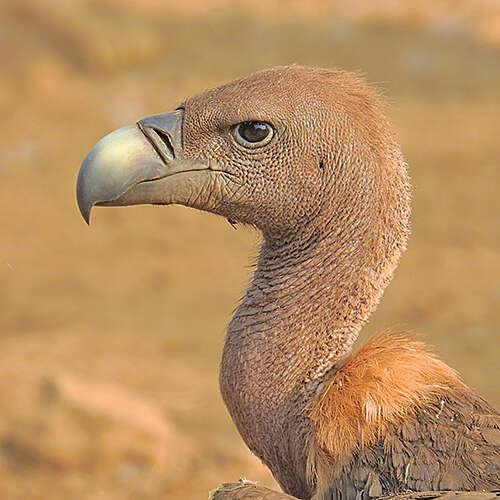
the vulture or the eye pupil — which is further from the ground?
the eye pupil

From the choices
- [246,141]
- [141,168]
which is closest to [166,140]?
[141,168]

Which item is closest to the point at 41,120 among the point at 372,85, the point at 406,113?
Answer: the point at 406,113

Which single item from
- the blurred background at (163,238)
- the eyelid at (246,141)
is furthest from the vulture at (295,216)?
the blurred background at (163,238)

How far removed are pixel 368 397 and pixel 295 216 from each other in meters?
0.70

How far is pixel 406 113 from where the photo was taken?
40.8 feet

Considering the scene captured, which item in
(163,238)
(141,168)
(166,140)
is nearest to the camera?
(141,168)

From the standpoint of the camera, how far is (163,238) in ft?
31.1

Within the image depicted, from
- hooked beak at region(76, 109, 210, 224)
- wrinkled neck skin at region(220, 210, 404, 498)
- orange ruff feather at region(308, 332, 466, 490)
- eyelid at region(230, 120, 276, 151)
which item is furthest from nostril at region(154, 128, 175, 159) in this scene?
orange ruff feather at region(308, 332, 466, 490)

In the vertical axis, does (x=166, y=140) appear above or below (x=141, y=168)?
above

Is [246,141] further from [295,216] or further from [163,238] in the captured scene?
[163,238]

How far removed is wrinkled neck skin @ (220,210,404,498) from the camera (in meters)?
2.92

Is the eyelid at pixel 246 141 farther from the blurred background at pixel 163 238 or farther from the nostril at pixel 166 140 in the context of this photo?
the blurred background at pixel 163 238

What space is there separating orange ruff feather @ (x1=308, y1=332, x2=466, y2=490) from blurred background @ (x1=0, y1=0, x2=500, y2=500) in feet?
2.30

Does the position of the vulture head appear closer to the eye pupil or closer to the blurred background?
the eye pupil
